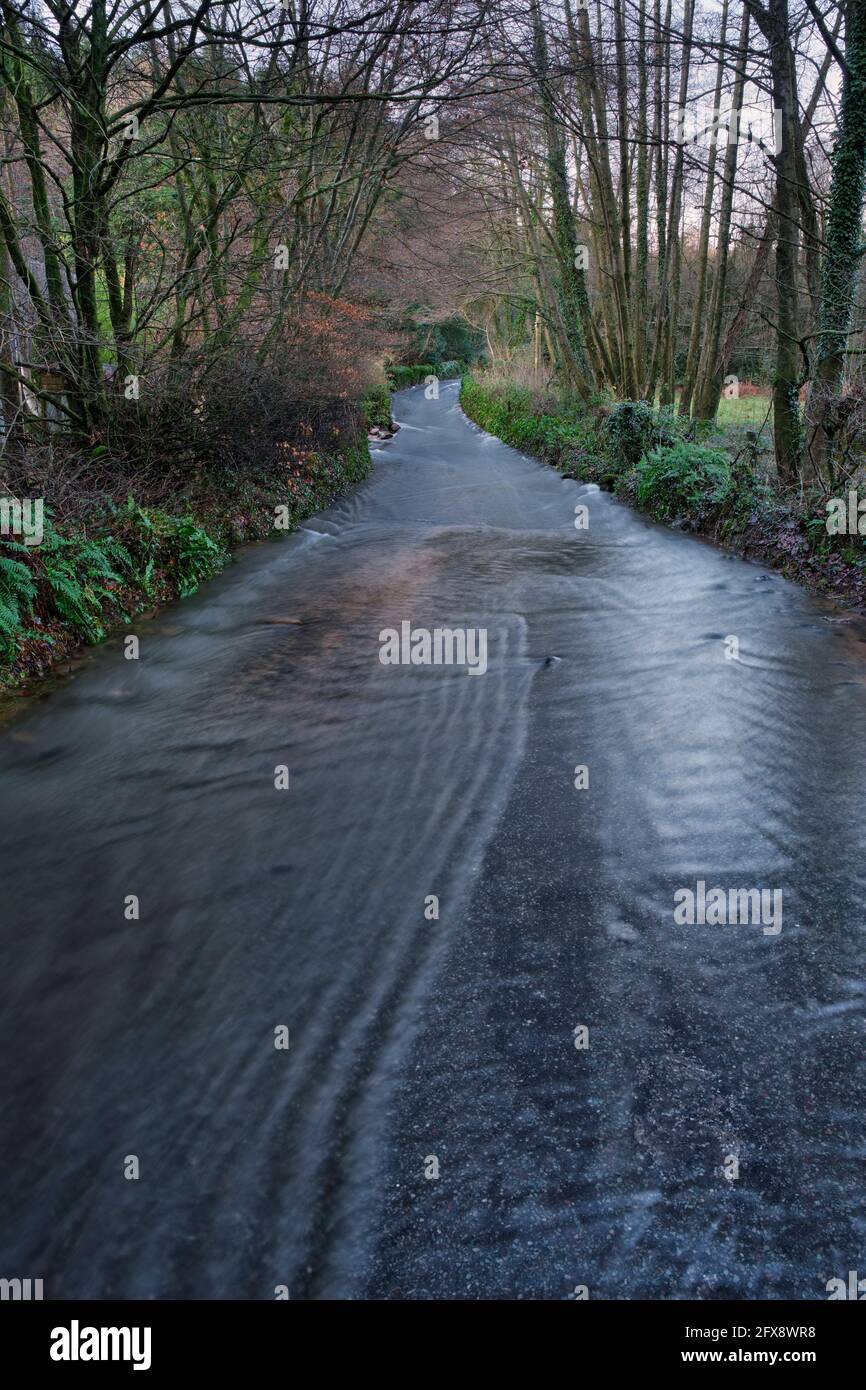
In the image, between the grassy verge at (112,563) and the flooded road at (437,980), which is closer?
the flooded road at (437,980)

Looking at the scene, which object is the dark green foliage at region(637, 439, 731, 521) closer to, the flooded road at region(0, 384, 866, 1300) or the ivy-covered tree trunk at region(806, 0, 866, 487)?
the ivy-covered tree trunk at region(806, 0, 866, 487)

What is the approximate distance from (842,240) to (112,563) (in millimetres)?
8557

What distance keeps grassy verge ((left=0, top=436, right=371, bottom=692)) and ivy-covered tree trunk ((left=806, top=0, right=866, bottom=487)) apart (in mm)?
6827

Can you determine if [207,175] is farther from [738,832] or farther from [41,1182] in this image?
[41,1182]

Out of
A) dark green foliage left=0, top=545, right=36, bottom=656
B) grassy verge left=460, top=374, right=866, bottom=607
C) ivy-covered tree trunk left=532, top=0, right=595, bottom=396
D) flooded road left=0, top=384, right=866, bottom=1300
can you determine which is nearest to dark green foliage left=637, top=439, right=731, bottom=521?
grassy verge left=460, top=374, right=866, bottom=607

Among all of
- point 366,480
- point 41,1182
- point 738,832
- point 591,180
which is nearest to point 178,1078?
point 41,1182

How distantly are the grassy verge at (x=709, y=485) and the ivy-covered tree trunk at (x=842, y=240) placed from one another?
2.37 feet

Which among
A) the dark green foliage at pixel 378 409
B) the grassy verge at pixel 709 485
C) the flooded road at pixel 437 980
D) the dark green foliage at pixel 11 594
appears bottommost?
the flooded road at pixel 437 980

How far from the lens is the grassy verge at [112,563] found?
6.93 meters

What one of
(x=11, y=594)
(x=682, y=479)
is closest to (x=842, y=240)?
(x=682, y=479)

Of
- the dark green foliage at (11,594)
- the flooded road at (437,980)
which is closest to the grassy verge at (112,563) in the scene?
the dark green foliage at (11,594)

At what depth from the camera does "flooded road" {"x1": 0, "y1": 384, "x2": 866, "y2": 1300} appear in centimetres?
262

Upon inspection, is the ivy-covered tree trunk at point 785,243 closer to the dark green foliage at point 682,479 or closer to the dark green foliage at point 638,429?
the dark green foliage at point 682,479

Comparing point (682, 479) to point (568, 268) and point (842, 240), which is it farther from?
point (568, 268)
